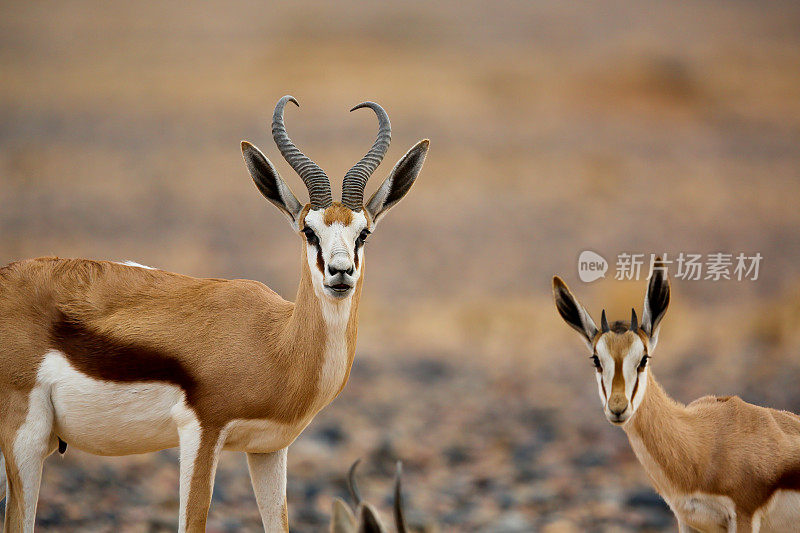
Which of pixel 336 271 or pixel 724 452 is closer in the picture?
pixel 336 271

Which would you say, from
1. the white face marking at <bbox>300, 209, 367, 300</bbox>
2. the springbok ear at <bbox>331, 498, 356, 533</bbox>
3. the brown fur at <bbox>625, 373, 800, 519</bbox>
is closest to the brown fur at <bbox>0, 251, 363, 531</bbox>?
the white face marking at <bbox>300, 209, 367, 300</bbox>

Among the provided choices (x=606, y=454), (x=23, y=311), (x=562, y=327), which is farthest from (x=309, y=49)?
(x=23, y=311)

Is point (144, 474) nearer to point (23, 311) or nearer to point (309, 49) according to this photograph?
point (23, 311)

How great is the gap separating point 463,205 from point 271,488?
15.2 meters

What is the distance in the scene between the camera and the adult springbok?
554 centimetres

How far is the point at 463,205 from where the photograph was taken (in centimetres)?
2083

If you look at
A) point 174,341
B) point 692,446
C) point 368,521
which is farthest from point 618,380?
point 174,341

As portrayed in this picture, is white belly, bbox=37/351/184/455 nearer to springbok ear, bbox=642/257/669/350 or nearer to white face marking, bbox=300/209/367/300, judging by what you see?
white face marking, bbox=300/209/367/300

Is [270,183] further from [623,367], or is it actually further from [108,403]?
[623,367]

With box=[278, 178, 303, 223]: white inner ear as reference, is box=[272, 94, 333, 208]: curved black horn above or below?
above

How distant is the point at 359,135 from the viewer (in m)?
22.9

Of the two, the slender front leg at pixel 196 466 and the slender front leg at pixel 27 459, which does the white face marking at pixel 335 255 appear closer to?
the slender front leg at pixel 196 466

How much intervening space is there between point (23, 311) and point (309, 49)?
23.3 meters

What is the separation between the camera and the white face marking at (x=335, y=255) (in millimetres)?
5238
